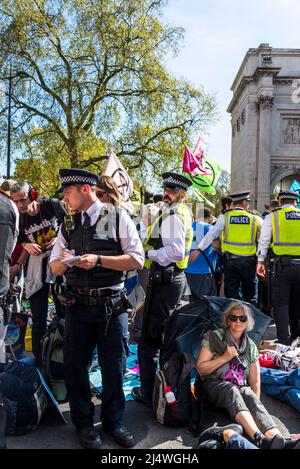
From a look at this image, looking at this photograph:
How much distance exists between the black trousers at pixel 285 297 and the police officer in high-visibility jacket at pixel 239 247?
87 centimetres

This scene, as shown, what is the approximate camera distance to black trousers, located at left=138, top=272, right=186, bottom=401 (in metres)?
4.10

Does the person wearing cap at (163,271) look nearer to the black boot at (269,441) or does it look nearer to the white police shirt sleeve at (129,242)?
the white police shirt sleeve at (129,242)

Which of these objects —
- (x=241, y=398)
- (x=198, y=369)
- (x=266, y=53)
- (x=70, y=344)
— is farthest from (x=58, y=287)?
(x=266, y=53)

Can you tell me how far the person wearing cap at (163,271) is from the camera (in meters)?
4.02

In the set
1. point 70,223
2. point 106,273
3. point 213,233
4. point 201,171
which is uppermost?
point 201,171

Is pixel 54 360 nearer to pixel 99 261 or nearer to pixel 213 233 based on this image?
pixel 99 261

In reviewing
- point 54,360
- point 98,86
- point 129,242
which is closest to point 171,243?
point 129,242

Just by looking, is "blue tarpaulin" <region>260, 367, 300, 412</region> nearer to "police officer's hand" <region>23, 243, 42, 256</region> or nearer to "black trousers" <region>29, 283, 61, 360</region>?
"black trousers" <region>29, 283, 61, 360</region>

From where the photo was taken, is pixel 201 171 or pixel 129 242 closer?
pixel 129 242

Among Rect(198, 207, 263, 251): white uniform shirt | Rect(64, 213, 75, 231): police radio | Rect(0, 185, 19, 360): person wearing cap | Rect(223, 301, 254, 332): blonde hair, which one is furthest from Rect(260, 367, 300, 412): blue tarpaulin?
Rect(0, 185, 19, 360): person wearing cap

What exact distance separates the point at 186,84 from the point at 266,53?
72.1 ft

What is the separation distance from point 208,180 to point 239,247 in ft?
4.51

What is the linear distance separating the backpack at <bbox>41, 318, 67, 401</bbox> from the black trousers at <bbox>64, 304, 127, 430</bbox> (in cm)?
62

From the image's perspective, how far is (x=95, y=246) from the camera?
135 inches
